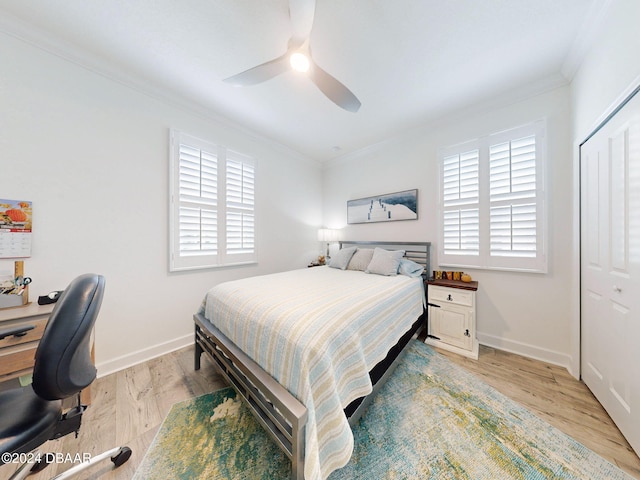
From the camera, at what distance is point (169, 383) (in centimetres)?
198

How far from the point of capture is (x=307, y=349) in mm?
1146

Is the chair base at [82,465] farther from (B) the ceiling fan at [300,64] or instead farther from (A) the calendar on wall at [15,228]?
(B) the ceiling fan at [300,64]

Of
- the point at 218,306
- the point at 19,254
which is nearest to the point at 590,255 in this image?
the point at 218,306

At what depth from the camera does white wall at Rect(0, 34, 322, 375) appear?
5.87 ft

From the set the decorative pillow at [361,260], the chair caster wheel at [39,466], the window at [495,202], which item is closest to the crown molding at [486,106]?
the window at [495,202]

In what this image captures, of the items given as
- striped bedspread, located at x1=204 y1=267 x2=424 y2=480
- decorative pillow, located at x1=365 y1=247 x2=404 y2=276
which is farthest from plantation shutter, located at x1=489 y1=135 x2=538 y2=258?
striped bedspread, located at x1=204 y1=267 x2=424 y2=480

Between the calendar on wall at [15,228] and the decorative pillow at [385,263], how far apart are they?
3.31 meters

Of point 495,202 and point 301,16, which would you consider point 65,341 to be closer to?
point 301,16

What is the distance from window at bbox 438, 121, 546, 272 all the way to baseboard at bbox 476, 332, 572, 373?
0.85 metres

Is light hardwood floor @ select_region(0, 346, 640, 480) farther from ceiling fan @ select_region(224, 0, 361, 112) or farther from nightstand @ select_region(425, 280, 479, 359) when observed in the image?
ceiling fan @ select_region(224, 0, 361, 112)

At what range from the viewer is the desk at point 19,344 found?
136 cm

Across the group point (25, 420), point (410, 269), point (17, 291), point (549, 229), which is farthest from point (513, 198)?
point (17, 291)

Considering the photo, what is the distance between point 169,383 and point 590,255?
3.88 m

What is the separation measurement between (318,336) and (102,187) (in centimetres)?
253
